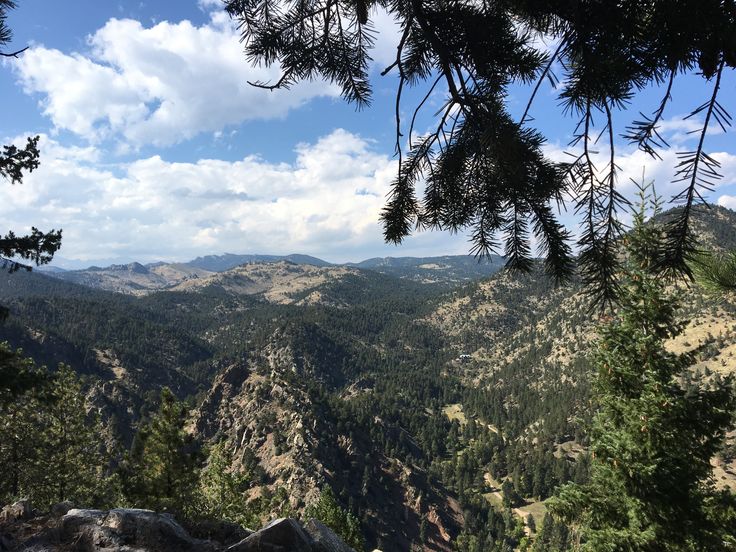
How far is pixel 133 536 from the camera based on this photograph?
18.2ft

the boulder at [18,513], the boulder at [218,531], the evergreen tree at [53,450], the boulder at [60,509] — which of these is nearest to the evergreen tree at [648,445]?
the boulder at [218,531]

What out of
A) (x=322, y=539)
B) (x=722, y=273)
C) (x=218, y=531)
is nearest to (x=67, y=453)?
(x=218, y=531)

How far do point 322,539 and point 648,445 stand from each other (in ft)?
26.9

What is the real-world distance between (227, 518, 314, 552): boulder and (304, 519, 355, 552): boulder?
0.13m

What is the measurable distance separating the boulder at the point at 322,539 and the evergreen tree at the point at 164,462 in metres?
16.0

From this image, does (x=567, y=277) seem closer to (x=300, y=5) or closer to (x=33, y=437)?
(x=300, y=5)

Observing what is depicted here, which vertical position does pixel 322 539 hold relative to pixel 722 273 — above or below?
below

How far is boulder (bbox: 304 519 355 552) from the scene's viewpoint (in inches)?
230

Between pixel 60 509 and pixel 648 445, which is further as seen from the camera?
pixel 648 445

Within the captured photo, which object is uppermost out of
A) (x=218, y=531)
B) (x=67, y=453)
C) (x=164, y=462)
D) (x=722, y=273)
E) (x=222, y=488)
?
(x=722, y=273)

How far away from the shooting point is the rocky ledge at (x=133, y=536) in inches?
208

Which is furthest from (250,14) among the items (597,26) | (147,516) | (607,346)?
(607,346)

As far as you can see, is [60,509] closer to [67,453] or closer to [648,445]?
[648,445]

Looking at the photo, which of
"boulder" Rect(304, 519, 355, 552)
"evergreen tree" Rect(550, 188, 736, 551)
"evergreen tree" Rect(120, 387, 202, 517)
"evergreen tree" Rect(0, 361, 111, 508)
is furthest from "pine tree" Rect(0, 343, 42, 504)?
"evergreen tree" Rect(550, 188, 736, 551)
